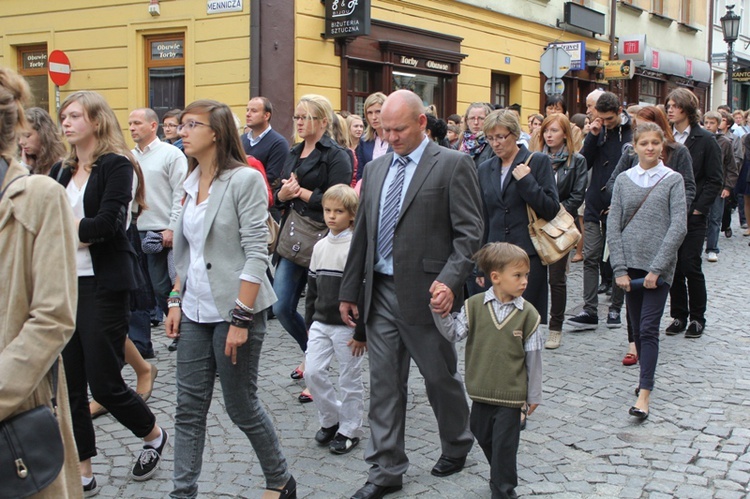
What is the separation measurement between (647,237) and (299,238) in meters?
2.39

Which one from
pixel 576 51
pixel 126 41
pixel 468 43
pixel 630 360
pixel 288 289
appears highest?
pixel 576 51

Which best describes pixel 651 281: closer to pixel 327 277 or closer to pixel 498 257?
pixel 498 257

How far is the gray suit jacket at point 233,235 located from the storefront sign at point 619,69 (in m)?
20.4

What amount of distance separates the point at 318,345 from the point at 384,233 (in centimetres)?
106

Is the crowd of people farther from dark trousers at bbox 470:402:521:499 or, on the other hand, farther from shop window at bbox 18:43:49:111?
shop window at bbox 18:43:49:111

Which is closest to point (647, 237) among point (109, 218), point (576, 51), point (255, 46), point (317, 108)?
point (317, 108)

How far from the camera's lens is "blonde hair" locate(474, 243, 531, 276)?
4117 mm

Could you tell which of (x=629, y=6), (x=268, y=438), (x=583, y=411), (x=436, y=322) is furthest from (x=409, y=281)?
(x=629, y=6)

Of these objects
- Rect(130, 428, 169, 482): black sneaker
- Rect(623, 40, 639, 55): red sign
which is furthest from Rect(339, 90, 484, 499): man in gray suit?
Rect(623, 40, 639, 55): red sign

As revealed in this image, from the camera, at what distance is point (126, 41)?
1587cm

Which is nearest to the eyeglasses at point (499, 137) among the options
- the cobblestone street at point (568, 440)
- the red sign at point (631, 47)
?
→ the cobblestone street at point (568, 440)

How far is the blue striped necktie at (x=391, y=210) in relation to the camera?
14.1ft

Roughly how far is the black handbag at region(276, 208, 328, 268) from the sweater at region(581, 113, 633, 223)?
376 centimetres

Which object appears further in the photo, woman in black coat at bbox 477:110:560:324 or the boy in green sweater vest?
woman in black coat at bbox 477:110:560:324
